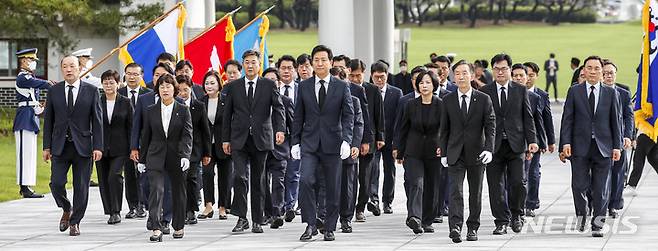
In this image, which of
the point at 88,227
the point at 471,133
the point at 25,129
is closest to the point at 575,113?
the point at 471,133

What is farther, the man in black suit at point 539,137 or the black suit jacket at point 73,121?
the man in black suit at point 539,137

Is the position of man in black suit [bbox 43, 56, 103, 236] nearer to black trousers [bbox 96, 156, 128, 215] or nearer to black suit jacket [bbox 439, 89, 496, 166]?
black trousers [bbox 96, 156, 128, 215]

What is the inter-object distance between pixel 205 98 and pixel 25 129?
190 inches

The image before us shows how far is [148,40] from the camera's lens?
18344mm

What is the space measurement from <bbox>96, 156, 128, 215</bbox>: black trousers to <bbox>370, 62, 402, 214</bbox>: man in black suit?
2814 millimetres

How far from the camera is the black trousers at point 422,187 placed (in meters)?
14.8

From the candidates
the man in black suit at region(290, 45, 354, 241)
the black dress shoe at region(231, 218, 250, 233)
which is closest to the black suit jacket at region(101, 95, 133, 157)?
the black dress shoe at region(231, 218, 250, 233)

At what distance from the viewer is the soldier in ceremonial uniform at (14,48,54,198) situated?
19.4m

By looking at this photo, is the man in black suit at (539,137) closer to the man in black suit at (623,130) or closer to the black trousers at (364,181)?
the man in black suit at (623,130)

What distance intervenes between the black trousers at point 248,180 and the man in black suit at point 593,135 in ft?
9.76

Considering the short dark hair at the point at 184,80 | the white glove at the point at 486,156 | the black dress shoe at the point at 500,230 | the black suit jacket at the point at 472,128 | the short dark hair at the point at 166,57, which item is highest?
the short dark hair at the point at 166,57

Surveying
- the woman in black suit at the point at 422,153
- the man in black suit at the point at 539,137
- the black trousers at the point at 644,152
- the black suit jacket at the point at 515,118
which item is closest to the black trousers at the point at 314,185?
the woman in black suit at the point at 422,153

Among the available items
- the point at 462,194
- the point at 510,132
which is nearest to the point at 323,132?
the point at 462,194

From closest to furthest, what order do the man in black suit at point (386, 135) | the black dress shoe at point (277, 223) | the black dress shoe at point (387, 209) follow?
the black dress shoe at point (277, 223), the man in black suit at point (386, 135), the black dress shoe at point (387, 209)
